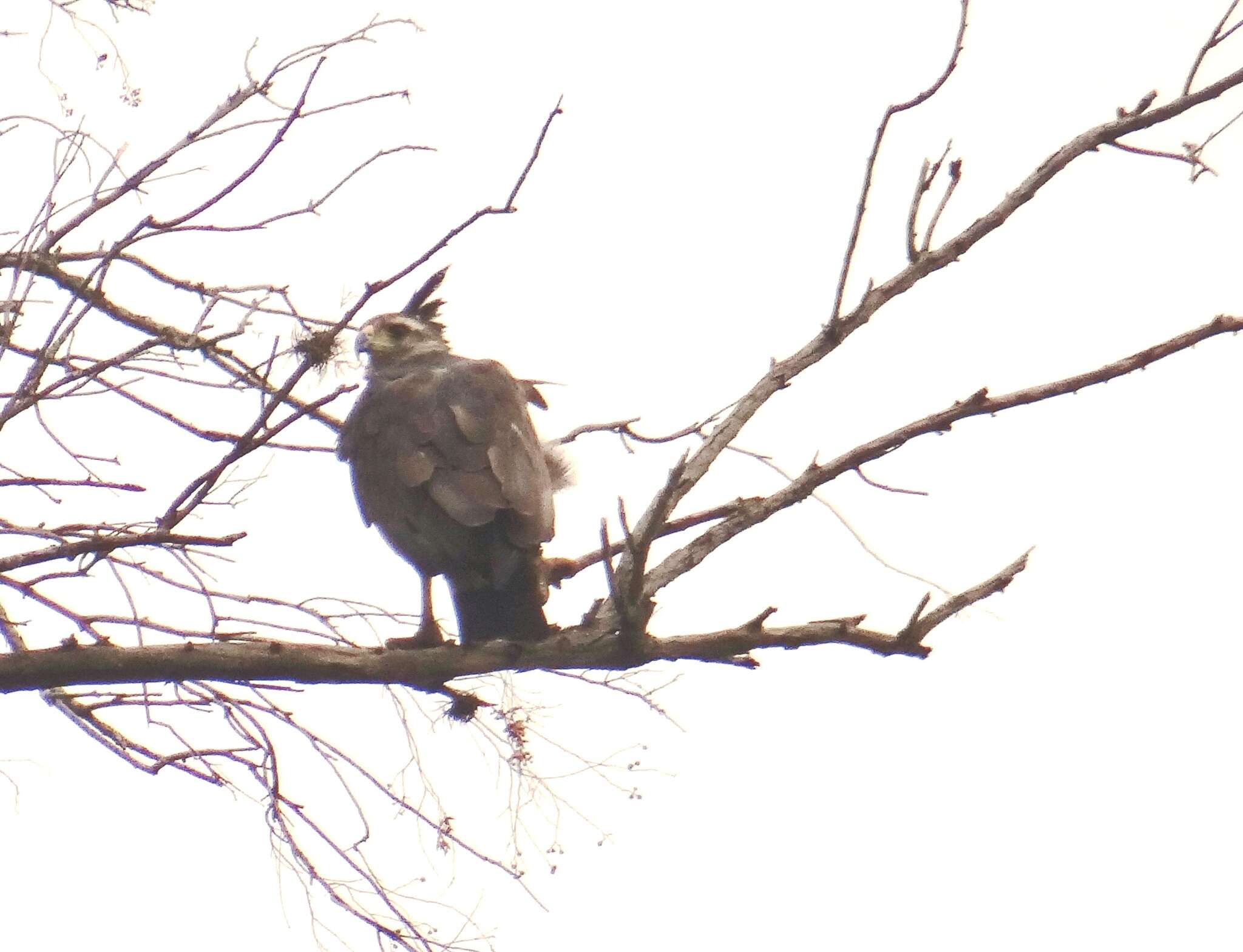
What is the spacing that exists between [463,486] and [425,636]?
0.45m

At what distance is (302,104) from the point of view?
318cm

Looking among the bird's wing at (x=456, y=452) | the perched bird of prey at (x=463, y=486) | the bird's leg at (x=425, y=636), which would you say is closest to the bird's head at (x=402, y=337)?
the perched bird of prey at (x=463, y=486)

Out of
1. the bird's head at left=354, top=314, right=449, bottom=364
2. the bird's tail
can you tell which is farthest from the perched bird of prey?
the bird's head at left=354, top=314, right=449, bottom=364

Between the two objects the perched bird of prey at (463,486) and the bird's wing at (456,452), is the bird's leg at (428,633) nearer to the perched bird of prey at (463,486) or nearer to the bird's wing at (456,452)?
the perched bird of prey at (463,486)

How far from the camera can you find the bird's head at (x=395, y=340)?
5.12 meters

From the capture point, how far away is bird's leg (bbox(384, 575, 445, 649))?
365 cm

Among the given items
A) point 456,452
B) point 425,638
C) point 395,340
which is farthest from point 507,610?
point 395,340

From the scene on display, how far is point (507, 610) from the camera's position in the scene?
12.1ft

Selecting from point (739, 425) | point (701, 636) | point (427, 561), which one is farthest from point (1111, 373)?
point (427, 561)

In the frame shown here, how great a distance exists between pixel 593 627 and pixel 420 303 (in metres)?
2.38

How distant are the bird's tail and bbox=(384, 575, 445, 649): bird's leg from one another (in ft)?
0.21

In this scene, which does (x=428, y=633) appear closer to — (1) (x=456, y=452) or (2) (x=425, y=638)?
(2) (x=425, y=638)

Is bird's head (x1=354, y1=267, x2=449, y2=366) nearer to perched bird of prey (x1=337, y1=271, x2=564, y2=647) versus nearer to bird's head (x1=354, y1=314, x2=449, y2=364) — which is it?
bird's head (x1=354, y1=314, x2=449, y2=364)

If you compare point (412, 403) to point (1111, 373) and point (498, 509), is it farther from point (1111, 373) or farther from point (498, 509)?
point (1111, 373)
